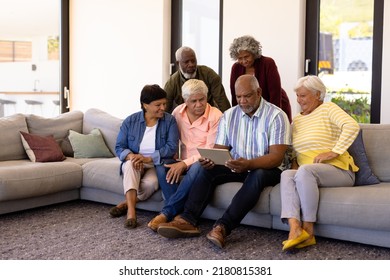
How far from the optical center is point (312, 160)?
11.0 ft

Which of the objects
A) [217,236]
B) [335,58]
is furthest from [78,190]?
[335,58]

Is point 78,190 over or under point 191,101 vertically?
under

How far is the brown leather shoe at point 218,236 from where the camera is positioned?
3031 millimetres

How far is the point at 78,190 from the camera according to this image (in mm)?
4492

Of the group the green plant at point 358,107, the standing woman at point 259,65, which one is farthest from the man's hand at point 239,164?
the green plant at point 358,107

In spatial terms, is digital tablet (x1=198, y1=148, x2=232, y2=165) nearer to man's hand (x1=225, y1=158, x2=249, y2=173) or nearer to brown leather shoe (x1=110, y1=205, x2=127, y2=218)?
man's hand (x1=225, y1=158, x2=249, y2=173)

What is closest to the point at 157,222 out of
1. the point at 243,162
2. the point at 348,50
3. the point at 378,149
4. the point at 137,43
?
the point at 243,162

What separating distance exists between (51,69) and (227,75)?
2.72 m

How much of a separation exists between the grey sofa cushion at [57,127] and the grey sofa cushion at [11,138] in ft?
0.39

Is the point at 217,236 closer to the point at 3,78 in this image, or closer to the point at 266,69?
the point at 266,69

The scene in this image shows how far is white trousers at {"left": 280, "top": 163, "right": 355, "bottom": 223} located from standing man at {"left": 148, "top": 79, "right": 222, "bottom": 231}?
66cm

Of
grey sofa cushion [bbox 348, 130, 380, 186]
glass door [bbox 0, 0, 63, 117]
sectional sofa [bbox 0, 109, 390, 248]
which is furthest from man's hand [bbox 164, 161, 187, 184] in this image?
glass door [bbox 0, 0, 63, 117]

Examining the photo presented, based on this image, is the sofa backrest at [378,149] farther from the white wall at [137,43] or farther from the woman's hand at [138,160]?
the woman's hand at [138,160]

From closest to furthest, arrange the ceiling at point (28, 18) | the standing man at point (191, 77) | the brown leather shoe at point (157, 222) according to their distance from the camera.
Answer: the brown leather shoe at point (157, 222) < the standing man at point (191, 77) < the ceiling at point (28, 18)
